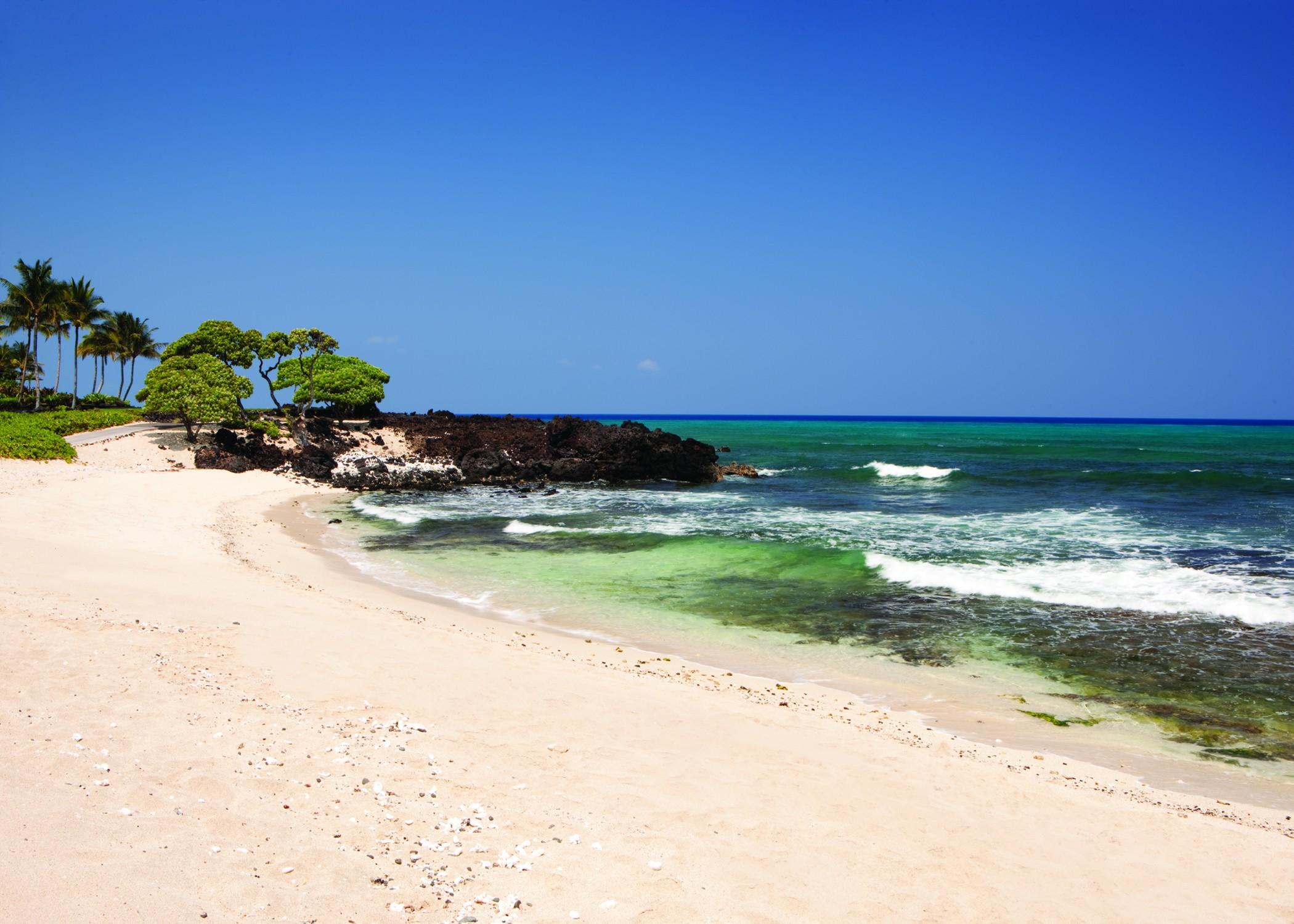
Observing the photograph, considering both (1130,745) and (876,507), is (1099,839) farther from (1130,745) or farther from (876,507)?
(876,507)

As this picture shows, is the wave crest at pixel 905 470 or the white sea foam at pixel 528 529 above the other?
the wave crest at pixel 905 470

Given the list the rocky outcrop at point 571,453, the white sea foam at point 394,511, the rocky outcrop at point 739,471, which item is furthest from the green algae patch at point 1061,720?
the rocky outcrop at point 739,471

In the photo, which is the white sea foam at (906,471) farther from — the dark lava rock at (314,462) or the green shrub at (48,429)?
the green shrub at (48,429)

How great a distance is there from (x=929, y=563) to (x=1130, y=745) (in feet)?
33.1

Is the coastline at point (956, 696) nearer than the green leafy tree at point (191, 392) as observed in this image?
Yes

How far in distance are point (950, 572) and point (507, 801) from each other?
558 inches

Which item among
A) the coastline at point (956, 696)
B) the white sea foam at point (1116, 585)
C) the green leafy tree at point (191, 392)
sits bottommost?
the coastline at point (956, 696)

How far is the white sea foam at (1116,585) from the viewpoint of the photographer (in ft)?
48.4

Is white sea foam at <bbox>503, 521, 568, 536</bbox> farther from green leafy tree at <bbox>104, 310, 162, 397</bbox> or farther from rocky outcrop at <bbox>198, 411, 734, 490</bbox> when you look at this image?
green leafy tree at <bbox>104, 310, 162, 397</bbox>

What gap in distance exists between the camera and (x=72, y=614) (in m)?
9.04

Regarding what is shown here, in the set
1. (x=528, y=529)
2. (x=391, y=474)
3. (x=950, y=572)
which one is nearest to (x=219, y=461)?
(x=391, y=474)

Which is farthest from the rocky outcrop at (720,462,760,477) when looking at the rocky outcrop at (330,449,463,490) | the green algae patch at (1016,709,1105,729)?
the green algae patch at (1016,709,1105,729)

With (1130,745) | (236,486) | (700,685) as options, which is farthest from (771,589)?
(236,486)

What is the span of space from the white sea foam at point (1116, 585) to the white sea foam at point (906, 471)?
25.2 m
